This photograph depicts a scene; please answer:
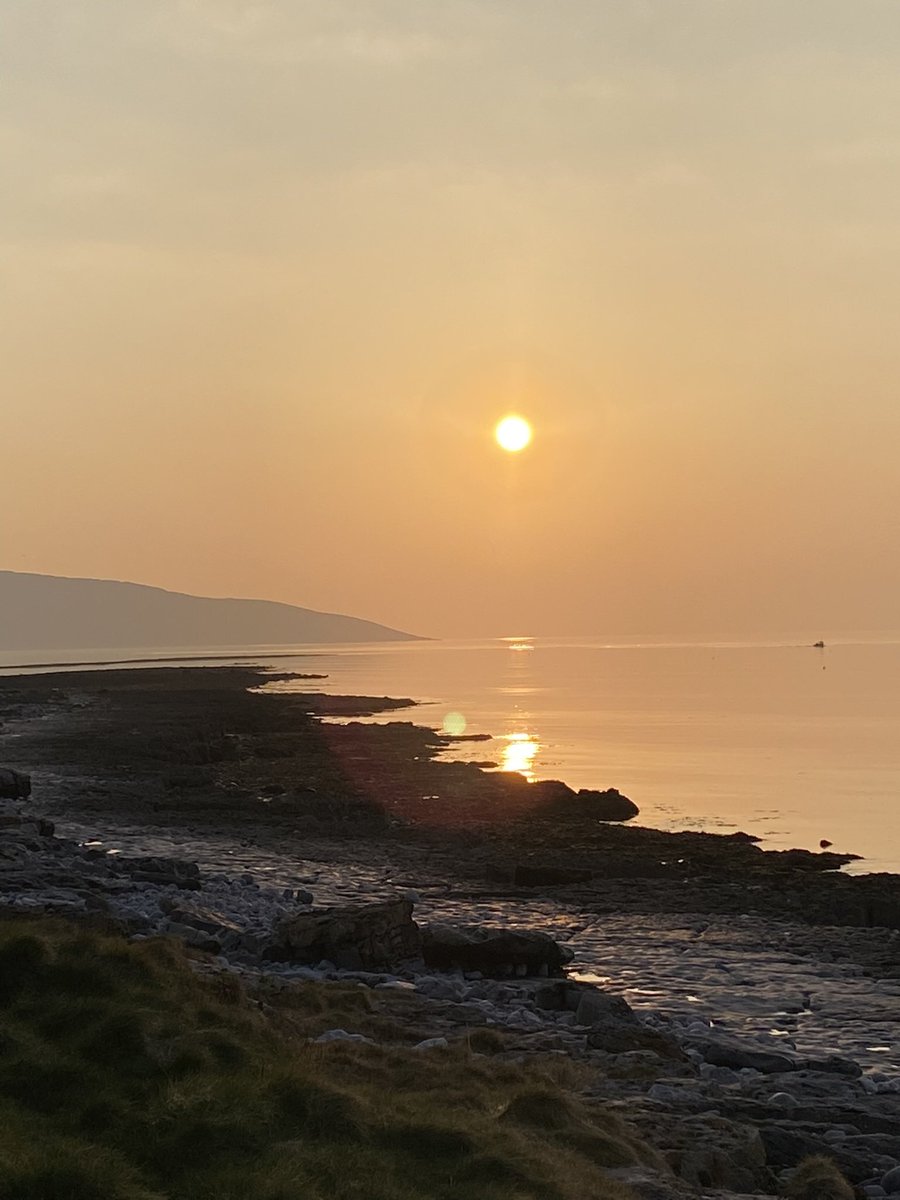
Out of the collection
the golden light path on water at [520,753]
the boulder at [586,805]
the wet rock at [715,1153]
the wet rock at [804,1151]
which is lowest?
the wet rock at [804,1151]

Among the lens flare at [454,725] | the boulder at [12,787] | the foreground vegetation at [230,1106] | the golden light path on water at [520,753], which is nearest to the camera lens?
the foreground vegetation at [230,1106]

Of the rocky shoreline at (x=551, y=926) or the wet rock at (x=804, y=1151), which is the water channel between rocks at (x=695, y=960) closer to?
the rocky shoreline at (x=551, y=926)

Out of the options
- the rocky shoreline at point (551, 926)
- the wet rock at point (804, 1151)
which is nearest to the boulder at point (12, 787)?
the rocky shoreline at point (551, 926)

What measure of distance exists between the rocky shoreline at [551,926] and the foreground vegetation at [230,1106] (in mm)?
1048

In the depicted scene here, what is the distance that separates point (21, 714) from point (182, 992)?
2995 inches

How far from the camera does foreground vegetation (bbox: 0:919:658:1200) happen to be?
8883 millimetres

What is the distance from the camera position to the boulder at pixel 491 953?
19.3 metres

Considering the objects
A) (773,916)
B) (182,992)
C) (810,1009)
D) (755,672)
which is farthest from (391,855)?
(755,672)

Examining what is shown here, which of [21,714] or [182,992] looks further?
[21,714]

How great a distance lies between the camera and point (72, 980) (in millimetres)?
12109

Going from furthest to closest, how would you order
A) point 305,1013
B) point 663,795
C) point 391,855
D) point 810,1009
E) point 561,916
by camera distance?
point 663,795
point 391,855
point 561,916
point 810,1009
point 305,1013

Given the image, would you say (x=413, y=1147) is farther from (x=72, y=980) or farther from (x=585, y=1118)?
(x=72, y=980)

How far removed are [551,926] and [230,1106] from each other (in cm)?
1567

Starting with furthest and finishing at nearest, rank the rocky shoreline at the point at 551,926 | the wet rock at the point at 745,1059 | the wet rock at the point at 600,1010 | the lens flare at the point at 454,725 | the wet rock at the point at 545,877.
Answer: the lens flare at the point at 454,725 < the wet rock at the point at 545,877 < the wet rock at the point at 600,1010 < the wet rock at the point at 745,1059 < the rocky shoreline at the point at 551,926
